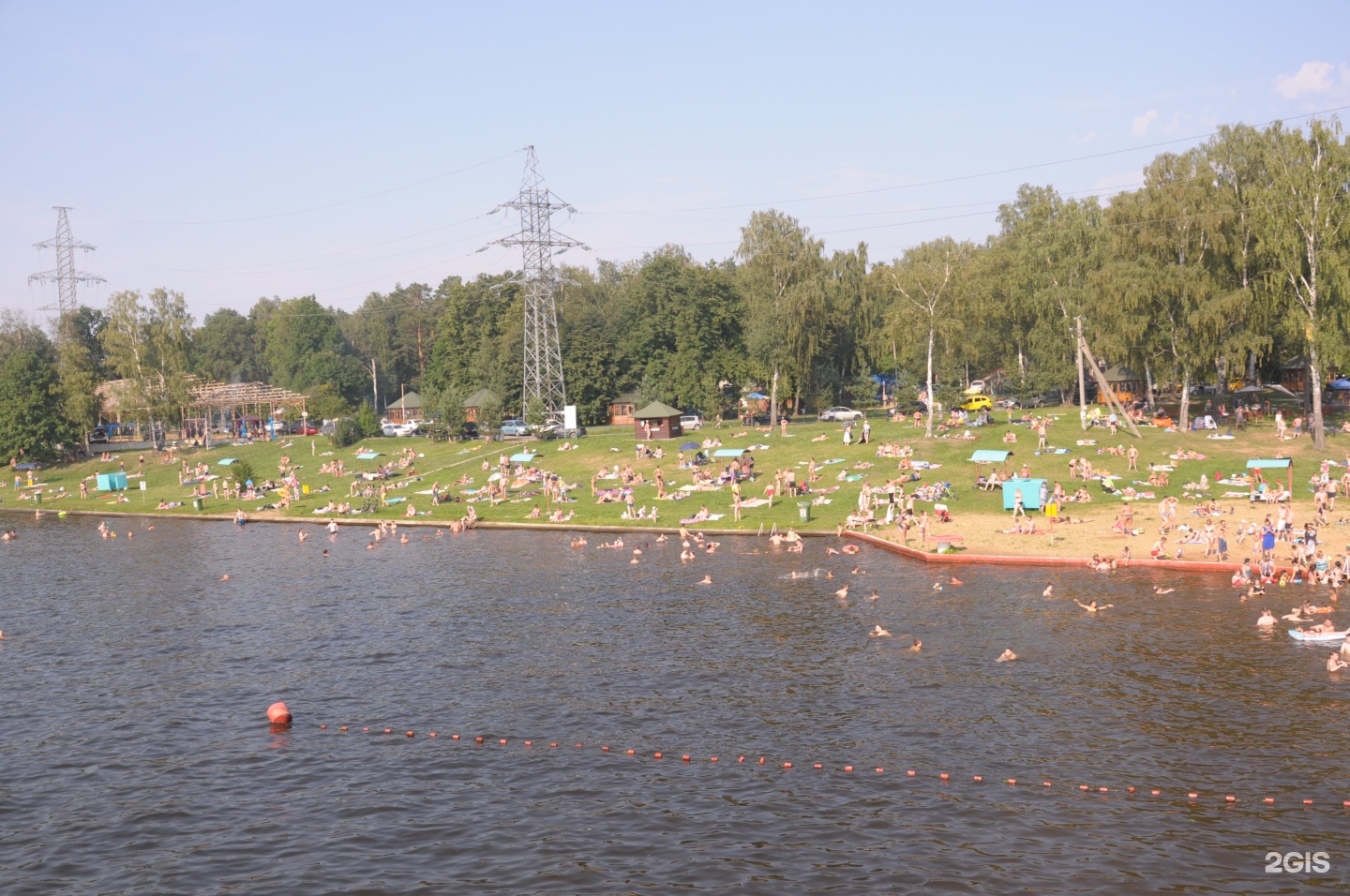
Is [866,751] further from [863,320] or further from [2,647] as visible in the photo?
[863,320]

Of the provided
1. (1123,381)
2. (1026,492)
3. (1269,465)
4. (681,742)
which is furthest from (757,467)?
(1123,381)

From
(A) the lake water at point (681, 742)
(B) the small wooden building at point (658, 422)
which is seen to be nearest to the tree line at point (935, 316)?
(B) the small wooden building at point (658, 422)

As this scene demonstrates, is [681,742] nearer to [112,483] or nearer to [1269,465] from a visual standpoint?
[1269,465]

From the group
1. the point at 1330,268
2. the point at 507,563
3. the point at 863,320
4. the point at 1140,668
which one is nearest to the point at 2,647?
the point at 507,563

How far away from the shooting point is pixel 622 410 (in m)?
104

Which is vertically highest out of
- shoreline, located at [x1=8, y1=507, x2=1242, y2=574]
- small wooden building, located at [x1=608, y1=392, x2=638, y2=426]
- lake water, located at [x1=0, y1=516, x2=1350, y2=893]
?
small wooden building, located at [x1=608, y1=392, x2=638, y2=426]

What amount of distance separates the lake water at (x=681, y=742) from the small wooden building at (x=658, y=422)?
117 feet

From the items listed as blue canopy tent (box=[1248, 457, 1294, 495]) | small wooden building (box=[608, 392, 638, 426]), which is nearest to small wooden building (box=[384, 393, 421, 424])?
small wooden building (box=[608, 392, 638, 426])

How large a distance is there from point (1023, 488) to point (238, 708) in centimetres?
3643

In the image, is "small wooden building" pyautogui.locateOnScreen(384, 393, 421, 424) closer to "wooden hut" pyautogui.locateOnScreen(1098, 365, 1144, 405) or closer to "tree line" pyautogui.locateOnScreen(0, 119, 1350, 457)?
"tree line" pyautogui.locateOnScreen(0, 119, 1350, 457)

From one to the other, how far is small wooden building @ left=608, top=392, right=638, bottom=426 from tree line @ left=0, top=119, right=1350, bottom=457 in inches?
39.5

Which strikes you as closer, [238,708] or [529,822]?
[529,822]

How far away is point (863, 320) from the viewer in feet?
354

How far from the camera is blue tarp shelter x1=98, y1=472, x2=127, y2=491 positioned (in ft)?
278
